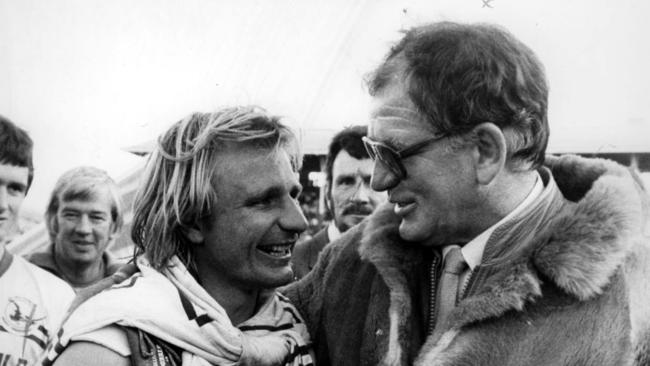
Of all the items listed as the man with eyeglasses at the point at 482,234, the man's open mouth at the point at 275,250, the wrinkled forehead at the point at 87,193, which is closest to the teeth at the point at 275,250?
the man's open mouth at the point at 275,250

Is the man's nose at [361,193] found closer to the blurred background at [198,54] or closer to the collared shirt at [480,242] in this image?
the blurred background at [198,54]

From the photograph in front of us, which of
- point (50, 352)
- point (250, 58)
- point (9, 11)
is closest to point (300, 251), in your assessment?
point (250, 58)

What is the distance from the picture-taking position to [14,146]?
13.1 feet

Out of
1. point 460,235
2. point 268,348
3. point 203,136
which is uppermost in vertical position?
point 203,136

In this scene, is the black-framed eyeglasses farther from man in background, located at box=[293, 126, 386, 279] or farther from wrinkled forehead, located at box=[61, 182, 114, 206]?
wrinkled forehead, located at box=[61, 182, 114, 206]

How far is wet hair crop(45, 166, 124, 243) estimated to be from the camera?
469 centimetres

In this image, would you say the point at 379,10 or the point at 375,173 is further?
the point at 379,10

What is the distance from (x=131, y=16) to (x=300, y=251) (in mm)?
1820

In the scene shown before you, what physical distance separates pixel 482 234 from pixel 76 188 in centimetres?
306

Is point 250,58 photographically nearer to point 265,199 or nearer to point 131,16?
point 131,16

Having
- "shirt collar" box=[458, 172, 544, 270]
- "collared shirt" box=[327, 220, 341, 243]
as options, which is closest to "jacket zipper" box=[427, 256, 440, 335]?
"shirt collar" box=[458, 172, 544, 270]

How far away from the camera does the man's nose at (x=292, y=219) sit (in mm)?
2443

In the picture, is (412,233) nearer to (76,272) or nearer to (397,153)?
(397,153)

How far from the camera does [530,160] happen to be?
2473mm
